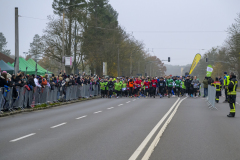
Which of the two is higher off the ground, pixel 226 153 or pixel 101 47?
pixel 101 47

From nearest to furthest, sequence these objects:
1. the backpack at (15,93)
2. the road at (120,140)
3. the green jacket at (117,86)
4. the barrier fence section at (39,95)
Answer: the road at (120,140) < the barrier fence section at (39,95) < the backpack at (15,93) < the green jacket at (117,86)

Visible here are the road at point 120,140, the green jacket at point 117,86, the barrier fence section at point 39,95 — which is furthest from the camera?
the green jacket at point 117,86

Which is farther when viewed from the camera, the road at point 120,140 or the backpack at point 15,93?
the backpack at point 15,93

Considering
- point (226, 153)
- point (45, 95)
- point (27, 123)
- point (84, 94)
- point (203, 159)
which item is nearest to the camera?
point (203, 159)

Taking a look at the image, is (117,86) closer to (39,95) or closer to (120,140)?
(39,95)

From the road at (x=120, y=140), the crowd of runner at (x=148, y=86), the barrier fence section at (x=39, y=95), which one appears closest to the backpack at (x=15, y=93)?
the barrier fence section at (x=39, y=95)

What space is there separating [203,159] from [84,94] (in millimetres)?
22520

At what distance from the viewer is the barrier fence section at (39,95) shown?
16.1 meters

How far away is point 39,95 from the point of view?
789 inches

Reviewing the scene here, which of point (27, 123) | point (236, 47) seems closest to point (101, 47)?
Answer: point (236, 47)

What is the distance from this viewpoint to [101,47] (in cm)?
6034

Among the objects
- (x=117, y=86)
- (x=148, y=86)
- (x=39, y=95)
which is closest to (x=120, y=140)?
(x=39, y=95)

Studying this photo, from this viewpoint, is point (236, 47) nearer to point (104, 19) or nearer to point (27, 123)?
point (104, 19)

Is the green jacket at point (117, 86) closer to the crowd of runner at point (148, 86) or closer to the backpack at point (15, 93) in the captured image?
the crowd of runner at point (148, 86)
